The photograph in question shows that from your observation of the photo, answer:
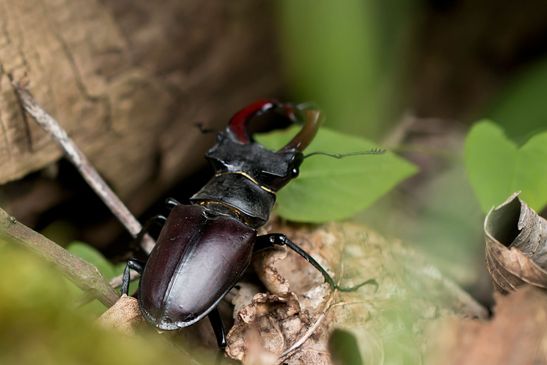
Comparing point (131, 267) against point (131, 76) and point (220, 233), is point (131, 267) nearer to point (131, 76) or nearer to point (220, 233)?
point (220, 233)

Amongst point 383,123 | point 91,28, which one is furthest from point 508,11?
point 91,28

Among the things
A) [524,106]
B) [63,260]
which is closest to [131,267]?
[63,260]

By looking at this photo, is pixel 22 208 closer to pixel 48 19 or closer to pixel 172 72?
pixel 48 19

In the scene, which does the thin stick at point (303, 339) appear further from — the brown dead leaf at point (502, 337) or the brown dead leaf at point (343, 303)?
the brown dead leaf at point (502, 337)

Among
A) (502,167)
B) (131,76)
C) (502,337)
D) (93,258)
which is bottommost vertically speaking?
(93,258)

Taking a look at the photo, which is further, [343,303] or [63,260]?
[343,303]

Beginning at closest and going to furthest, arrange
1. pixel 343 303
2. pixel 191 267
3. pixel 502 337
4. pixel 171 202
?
pixel 502 337 → pixel 191 267 → pixel 343 303 → pixel 171 202

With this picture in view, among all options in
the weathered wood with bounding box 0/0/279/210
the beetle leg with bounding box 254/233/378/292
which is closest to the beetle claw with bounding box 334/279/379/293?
the beetle leg with bounding box 254/233/378/292
